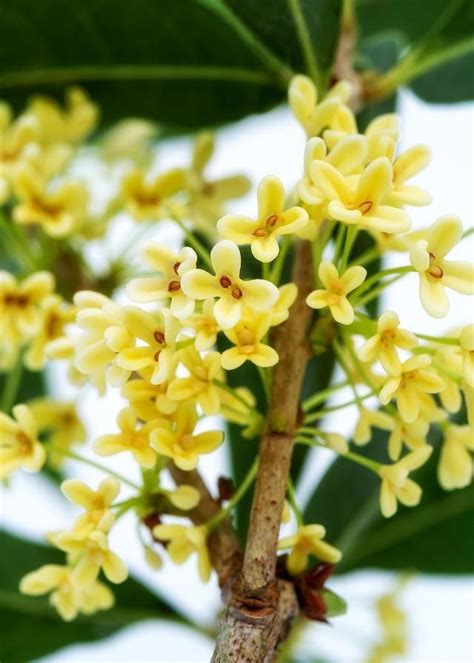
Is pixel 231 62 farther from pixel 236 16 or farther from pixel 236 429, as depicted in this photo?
pixel 236 429

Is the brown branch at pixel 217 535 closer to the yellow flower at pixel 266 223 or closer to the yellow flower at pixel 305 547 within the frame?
the yellow flower at pixel 305 547

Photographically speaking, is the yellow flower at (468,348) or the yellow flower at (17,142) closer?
the yellow flower at (468,348)

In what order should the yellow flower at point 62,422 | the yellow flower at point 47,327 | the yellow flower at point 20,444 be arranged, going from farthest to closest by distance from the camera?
1. the yellow flower at point 62,422
2. the yellow flower at point 47,327
3. the yellow flower at point 20,444

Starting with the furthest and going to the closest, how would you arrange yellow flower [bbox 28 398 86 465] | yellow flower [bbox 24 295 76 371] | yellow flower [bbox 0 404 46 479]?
yellow flower [bbox 28 398 86 465]
yellow flower [bbox 24 295 76 371]
yellow flower [bbox 0 404 46 479]

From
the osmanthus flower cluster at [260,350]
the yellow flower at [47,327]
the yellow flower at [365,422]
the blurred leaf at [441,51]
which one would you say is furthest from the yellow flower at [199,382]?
the blurred leaf at [441,51]

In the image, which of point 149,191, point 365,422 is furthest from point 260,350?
point 149,191

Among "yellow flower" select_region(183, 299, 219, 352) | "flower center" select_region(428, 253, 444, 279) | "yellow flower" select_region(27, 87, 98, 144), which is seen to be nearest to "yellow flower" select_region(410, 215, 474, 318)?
"flower center" select_region(428, 253, 444, 279)

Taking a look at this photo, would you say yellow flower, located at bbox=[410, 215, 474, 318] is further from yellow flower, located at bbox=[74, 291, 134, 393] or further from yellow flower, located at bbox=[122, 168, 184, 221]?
yellow flower, located at bbox=[122, 168, 184, 221]
